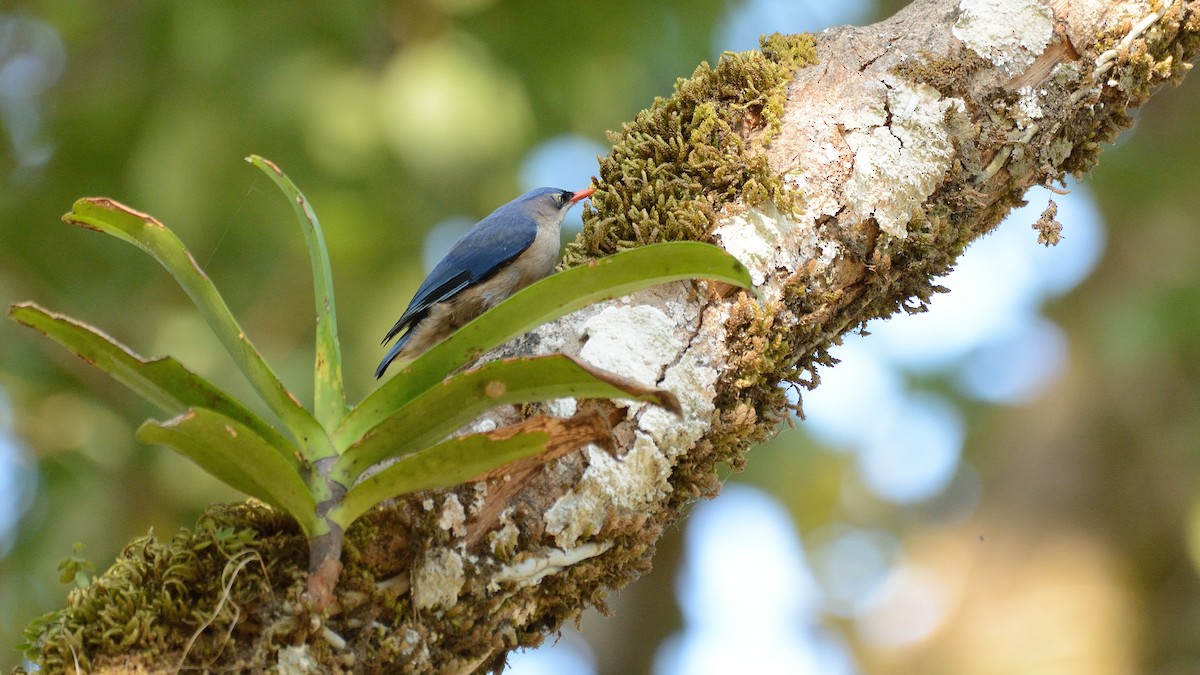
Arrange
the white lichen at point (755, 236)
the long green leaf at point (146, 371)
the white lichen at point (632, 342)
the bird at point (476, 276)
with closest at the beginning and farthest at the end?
the long green leaf at point (146, 371) → the white lichen at point (632, 342) → the white lichen at point (755, 236) → the bird at point (476, 276)

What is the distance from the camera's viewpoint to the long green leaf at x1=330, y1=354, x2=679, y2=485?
161 cm

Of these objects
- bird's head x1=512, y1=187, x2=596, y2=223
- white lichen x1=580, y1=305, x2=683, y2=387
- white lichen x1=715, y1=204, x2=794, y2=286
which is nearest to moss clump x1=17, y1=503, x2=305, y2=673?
white lichen x1=580, y1=305, x2=683, y2=387

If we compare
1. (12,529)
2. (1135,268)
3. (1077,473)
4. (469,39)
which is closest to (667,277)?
(469,39)

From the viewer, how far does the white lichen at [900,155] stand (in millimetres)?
2156

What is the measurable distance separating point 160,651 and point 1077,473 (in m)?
6.75

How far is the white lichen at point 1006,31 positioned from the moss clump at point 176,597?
177 centimetres

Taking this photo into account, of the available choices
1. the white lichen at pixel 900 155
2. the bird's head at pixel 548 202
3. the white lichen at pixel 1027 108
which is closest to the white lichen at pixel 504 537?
the white lichen at pixel 900 155

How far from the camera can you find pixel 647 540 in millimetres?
1960

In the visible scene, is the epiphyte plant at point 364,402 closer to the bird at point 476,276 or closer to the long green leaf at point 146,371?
the long green leaf at point 146,371

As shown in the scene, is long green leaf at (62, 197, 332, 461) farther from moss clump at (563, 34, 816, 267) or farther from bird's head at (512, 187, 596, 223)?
bird's head at (512, 187, 596, 223)

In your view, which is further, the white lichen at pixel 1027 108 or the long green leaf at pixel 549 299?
the white lichen at pixel 1027 108

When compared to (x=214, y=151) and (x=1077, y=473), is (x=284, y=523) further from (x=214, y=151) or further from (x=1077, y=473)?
(x=1077, y=473)

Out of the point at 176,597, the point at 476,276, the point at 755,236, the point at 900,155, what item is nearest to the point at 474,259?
the point at 476,276

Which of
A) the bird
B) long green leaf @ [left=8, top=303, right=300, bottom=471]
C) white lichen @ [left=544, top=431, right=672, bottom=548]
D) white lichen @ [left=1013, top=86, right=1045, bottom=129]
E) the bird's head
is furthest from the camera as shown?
the bird's head
